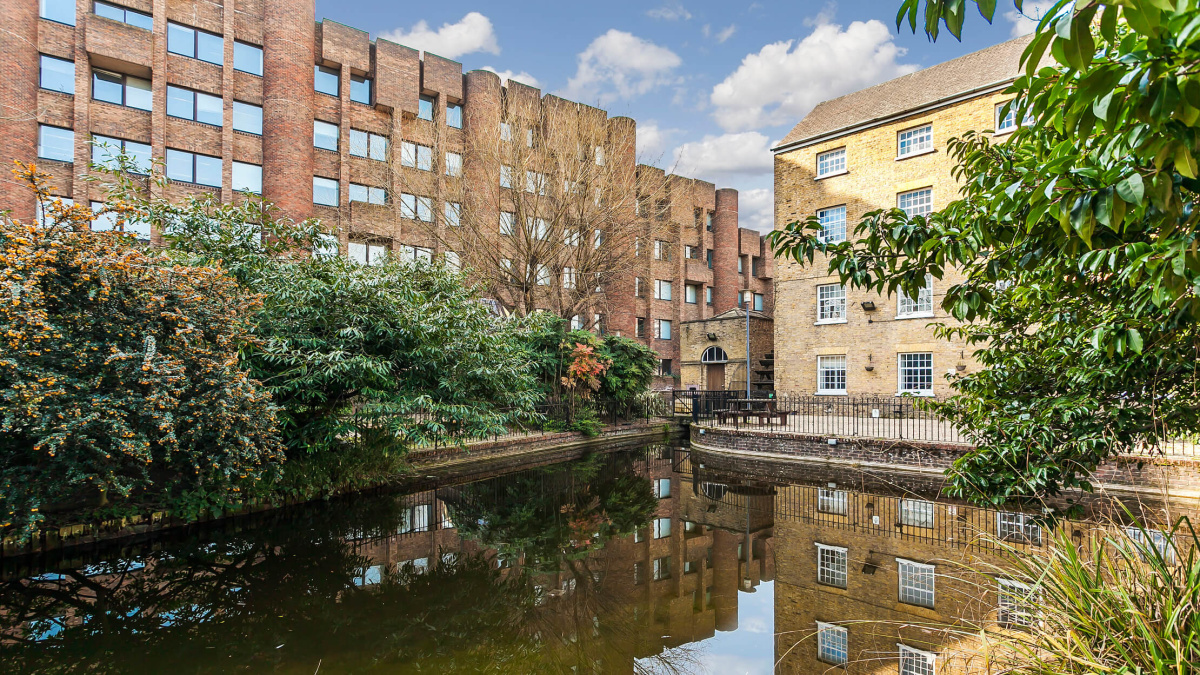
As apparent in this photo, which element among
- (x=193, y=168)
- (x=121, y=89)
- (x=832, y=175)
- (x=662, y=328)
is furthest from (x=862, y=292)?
(x=121, y=89)

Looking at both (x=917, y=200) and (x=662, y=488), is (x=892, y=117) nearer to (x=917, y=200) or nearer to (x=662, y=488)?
(x=917, y=200)

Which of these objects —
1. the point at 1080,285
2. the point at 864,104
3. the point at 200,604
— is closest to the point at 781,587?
the point at 1080,285

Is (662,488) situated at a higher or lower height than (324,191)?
lower

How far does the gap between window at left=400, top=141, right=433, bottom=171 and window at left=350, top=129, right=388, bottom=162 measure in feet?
2.64

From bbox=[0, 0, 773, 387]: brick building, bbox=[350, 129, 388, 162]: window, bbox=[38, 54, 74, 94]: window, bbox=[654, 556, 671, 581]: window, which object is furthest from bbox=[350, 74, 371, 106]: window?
bbox=[654, 556, 671, 581]: window

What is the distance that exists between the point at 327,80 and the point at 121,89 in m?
6.95

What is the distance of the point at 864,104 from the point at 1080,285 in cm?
2381

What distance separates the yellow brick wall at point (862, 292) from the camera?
64.4 ft

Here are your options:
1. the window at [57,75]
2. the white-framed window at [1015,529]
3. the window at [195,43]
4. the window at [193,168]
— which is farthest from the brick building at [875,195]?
the window at [57,75]

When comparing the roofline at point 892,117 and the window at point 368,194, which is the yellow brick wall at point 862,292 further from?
the window at point 368,194

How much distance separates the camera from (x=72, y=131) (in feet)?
63.2

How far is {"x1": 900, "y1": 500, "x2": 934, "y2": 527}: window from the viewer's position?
381 inches

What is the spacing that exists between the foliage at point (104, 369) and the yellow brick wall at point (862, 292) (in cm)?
1855

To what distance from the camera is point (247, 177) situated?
2219cm
